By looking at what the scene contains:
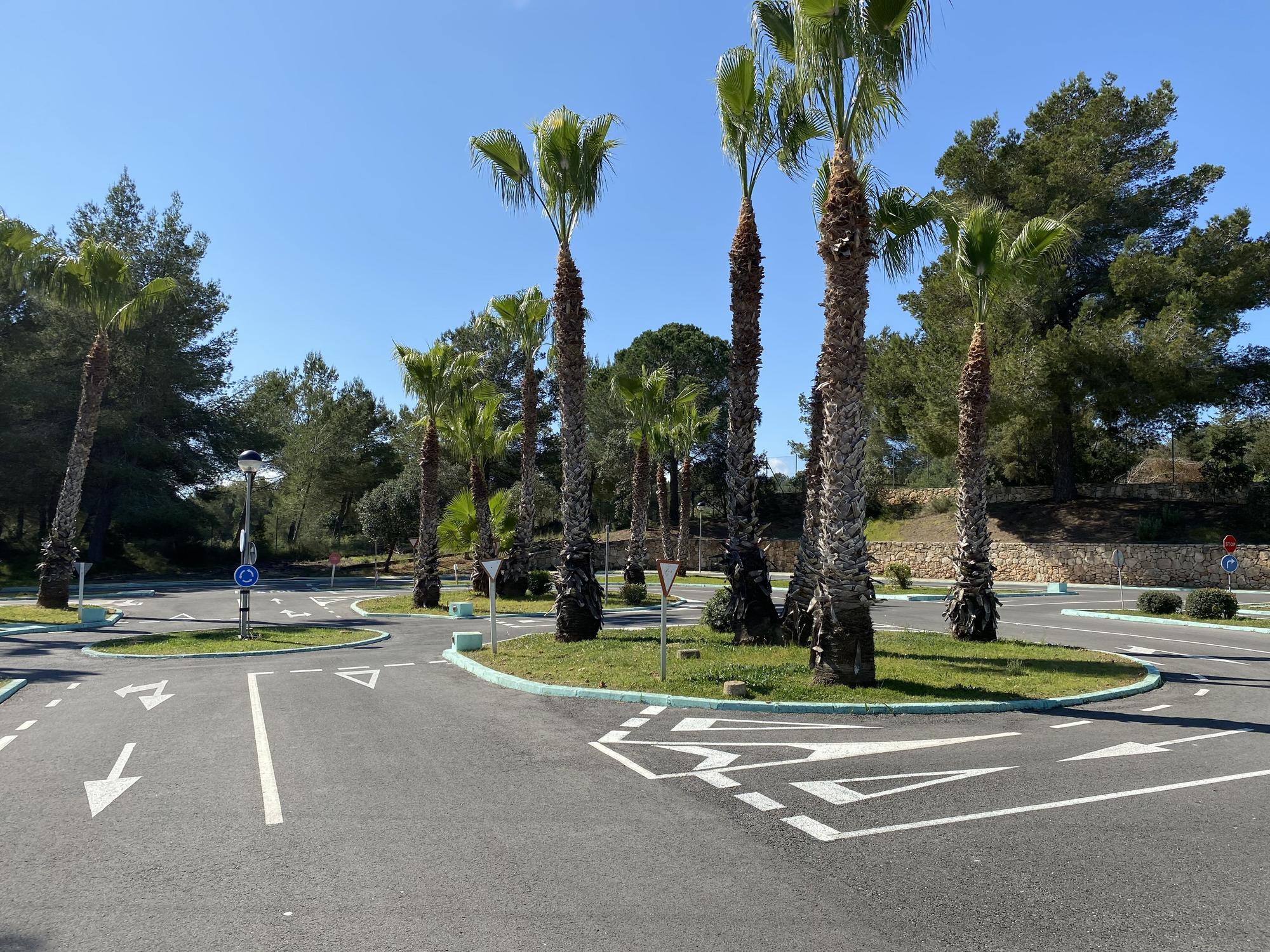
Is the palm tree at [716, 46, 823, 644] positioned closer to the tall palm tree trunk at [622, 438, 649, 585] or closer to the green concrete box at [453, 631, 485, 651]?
the green concrete box at [453, 631, 485, 651]

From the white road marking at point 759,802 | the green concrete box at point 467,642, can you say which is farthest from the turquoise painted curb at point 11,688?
the white road marking at point 759,802

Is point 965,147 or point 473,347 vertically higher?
point 965,147

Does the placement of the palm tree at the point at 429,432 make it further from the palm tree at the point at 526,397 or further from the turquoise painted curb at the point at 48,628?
the turquoise painted curb at the point at 48,628

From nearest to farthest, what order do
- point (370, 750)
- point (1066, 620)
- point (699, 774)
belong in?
point (699, 774)
point (370, 750)
point (1066, 620)

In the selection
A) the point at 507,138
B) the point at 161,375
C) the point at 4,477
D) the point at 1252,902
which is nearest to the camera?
the point at 1252,902

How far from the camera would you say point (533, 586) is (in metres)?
29.2

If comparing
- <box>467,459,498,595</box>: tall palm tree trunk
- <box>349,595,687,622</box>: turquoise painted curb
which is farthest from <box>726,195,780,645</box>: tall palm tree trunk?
<box>467,459,498,595</box>: tall palm tree trunk

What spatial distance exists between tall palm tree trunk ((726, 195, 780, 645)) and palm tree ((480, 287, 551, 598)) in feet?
40.2

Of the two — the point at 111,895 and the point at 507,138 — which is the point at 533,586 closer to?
the point at 507,138

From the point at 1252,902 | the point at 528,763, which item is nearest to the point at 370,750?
the point at 528,763

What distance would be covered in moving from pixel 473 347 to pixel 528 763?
5211cm

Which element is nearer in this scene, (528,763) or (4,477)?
(528,763)

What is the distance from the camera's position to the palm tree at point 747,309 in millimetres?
16047

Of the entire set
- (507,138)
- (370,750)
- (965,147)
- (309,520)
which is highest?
(965,147)
